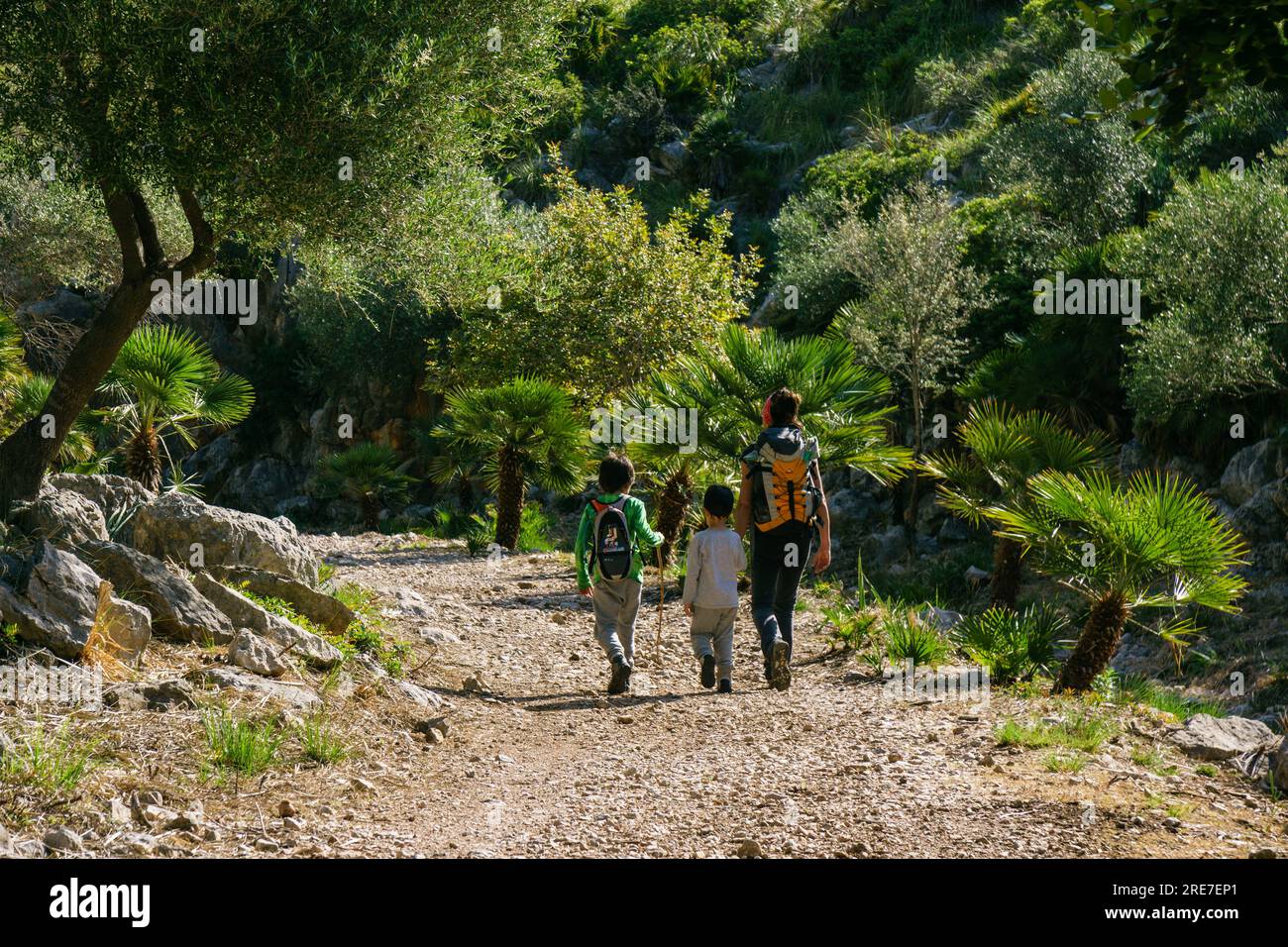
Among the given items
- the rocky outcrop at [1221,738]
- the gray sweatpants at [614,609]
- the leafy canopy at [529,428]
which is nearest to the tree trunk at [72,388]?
the gray sweatpants at [614,609]

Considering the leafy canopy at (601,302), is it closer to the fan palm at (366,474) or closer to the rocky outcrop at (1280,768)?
the fan palm at (366,474)

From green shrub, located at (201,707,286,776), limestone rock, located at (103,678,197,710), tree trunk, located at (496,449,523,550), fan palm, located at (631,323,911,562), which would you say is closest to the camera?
green shrub, located at (201,707,286,776)

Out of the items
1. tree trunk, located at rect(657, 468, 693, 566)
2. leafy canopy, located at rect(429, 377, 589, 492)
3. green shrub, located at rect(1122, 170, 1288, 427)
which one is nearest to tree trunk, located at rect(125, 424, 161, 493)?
leafy canopy, located at rect(429, 377, 589, 492)

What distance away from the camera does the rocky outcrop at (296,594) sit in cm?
716

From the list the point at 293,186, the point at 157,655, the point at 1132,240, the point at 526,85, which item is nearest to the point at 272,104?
the point at 293,186

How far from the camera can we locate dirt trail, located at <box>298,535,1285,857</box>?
411 cm

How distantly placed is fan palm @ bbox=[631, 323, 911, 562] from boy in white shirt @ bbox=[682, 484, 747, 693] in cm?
379

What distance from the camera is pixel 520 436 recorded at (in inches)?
571

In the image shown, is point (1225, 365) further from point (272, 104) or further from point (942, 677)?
point (272, 104)

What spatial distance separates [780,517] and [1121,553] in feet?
6.78

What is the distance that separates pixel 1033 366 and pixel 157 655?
14.7m

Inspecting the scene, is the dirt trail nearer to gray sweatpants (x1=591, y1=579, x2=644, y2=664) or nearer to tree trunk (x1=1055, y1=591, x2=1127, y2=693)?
gray sweatpants (x1=591, y1=579, x2=644, y2=664)

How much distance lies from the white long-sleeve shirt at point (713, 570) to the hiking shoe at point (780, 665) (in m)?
0.36

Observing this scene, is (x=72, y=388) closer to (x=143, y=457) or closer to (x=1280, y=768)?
(x=143, y=457)
